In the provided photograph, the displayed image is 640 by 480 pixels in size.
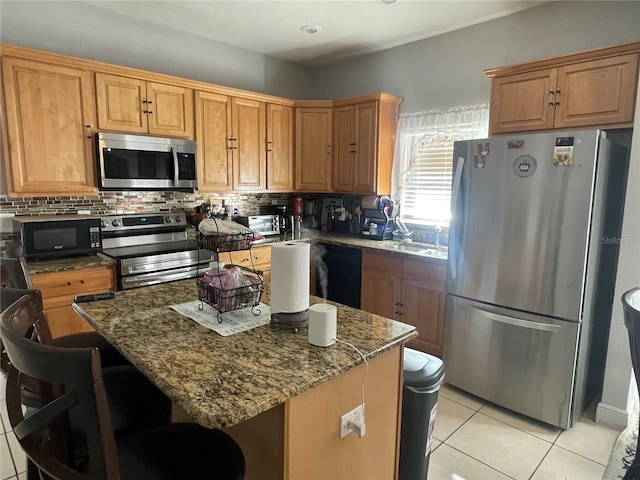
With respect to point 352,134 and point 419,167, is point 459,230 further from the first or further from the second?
point 352,134

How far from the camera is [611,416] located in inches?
94.7

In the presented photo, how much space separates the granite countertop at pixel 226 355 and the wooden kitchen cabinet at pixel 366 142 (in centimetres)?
242

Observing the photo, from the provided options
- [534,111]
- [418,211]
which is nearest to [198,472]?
[534,111]

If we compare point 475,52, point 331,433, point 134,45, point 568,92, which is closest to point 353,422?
point 331,433

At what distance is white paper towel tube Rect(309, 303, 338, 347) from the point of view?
1.23 m

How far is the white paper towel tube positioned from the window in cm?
268

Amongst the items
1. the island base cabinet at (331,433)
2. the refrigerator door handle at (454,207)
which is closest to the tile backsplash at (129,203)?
the refrigerator door handle at (454,207)

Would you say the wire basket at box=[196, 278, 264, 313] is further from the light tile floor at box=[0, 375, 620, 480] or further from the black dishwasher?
the black dishwasher

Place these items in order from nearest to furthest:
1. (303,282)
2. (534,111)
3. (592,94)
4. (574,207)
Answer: (303,282)
(574,207)
(592,94)
(534,111)

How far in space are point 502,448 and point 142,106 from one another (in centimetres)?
336

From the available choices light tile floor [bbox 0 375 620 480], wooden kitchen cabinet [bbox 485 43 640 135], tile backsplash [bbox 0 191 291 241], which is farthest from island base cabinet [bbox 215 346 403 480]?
tile backsplash [bbox 0 191 291 241]

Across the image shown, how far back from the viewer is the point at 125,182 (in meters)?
3.04

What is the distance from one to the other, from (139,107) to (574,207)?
306 centimetres

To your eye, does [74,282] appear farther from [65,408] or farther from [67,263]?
[65,408]
